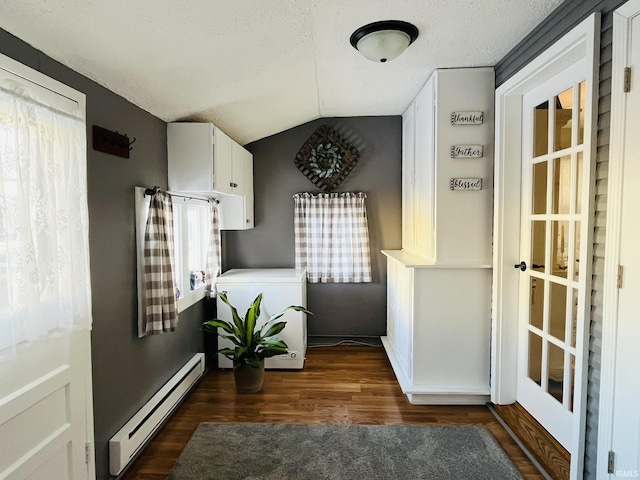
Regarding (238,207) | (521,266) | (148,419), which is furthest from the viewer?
(238,207)

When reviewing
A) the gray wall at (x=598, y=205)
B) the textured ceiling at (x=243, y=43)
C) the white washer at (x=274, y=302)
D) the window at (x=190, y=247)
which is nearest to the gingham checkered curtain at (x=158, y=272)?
the window at (x=190, y=247)

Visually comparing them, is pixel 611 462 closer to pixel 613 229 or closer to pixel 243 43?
pixel 613 229

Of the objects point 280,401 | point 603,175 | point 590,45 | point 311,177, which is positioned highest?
point 590,45

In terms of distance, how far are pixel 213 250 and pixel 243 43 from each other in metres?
1.91

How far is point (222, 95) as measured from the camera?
7.88 ft

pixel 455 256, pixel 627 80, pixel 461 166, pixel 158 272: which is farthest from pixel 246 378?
pixel 627 80

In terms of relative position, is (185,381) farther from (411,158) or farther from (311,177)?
(411,158)

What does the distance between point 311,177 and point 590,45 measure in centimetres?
253

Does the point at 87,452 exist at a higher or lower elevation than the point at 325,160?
lower

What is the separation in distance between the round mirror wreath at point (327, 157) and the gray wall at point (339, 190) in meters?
0.07

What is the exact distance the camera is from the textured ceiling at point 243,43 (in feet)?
4.63

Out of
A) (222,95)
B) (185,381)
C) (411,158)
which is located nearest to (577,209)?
(411,158)

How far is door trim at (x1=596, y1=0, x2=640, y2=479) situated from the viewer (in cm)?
132

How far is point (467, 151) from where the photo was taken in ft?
7.92
